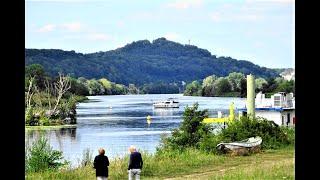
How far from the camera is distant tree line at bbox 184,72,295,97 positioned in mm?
20266

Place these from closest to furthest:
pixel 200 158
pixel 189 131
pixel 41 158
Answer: pixel 41 158
pixel 200 158
pixel 189 131

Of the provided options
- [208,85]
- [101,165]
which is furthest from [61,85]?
[101,165]

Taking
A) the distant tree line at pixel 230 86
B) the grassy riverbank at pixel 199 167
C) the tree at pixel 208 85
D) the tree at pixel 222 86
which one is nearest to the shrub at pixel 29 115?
the grassy riverbank at pixel 199 167

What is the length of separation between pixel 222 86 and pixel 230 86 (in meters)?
0.36

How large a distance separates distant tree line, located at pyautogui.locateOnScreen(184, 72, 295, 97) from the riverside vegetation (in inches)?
295

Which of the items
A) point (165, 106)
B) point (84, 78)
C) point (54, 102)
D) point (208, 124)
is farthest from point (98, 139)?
point (165, 106)

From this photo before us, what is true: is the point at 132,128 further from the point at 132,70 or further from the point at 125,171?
the point at 125,171

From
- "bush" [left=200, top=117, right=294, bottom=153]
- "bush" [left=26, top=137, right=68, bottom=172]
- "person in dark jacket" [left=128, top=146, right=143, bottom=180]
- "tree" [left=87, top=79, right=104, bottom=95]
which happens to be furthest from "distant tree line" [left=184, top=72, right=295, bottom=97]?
"person in dark jacket" [left=128, top=146, right=143, bottom=180]

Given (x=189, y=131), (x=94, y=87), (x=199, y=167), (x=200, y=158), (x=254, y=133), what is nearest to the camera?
(x=199, y=167)

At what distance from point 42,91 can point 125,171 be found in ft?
33.8

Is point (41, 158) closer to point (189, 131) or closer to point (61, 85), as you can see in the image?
point (189, 131)

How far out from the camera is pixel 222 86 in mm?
20844
